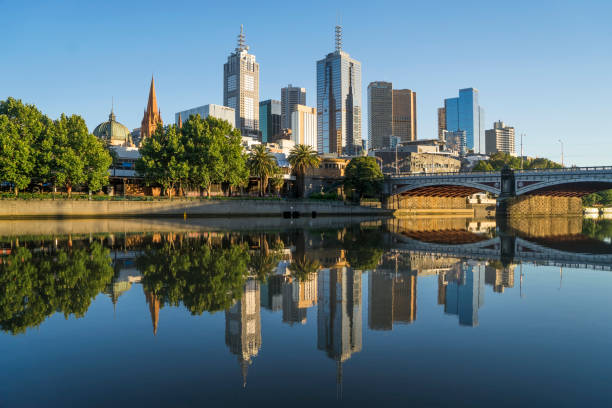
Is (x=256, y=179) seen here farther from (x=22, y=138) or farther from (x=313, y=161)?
(x=22, y=138)

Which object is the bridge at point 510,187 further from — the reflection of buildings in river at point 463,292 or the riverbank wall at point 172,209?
the reflection of buildings in river at point 463,292

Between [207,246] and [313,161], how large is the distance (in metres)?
83.5

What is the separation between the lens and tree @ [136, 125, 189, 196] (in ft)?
259

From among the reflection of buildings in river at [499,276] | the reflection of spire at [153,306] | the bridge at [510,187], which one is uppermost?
the bridge at [510,187]

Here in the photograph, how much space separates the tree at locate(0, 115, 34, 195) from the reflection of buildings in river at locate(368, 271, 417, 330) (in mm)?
63132

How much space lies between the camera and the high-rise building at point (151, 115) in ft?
535

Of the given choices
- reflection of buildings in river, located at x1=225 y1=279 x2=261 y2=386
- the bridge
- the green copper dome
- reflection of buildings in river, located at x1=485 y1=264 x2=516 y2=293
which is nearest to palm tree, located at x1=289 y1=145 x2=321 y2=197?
the bridge

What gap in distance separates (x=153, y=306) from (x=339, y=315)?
4645 millimetres

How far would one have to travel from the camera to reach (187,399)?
6.22m

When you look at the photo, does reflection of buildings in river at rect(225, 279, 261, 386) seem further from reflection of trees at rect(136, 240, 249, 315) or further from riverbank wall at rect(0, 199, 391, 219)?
riverbank wall at rect(0, 199, 391, 219)

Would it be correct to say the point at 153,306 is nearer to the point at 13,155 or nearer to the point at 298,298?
the point at 298,298

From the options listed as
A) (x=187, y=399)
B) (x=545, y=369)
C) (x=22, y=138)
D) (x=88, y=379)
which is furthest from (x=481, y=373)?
(x=22, y=138)

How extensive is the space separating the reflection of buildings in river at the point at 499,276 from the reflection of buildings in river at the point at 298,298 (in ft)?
18.5

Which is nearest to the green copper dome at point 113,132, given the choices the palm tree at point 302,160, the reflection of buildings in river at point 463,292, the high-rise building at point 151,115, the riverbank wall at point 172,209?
the high-rise building at point 151,115
